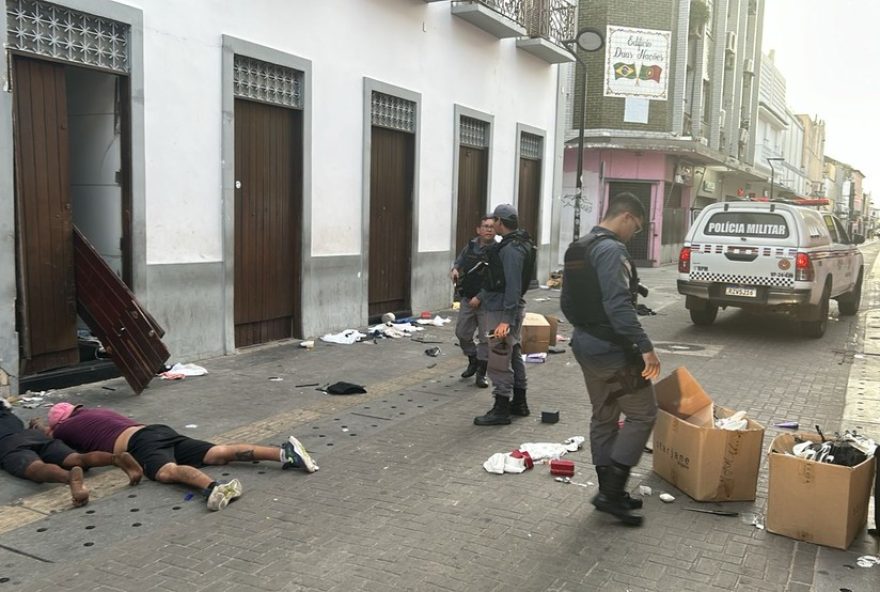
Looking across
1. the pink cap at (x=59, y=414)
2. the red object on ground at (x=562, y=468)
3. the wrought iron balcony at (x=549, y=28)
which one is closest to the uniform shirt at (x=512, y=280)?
the red object on ground at (x=562, y=468)

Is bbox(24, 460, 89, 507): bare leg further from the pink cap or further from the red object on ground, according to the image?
the red object on ground

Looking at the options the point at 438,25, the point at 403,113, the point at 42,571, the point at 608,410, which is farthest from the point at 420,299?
the point at 42,571

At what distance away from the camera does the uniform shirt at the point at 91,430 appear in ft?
16.1

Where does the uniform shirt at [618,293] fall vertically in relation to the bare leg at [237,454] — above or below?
above

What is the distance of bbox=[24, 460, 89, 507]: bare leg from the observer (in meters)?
4.45

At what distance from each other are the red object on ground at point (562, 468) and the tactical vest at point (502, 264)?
1.66 m

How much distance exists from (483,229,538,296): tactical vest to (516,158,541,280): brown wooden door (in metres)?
10.0

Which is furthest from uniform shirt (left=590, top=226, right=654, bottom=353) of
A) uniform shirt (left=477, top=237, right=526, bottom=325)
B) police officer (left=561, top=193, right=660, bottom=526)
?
uniform shirt (left=477, top=237, right=526, bottom=325)

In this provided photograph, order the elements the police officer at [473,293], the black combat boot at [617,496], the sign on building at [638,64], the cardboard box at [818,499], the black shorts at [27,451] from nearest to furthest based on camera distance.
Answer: the cardboard box at [818,499]
the black combat boot at [617,496]
the black shorts at [27,451]
the police officer at [473,293]
the sign on building at [638,64]

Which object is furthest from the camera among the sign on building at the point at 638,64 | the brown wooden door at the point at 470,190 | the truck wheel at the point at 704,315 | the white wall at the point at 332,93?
the sign on building at the point at 638,64

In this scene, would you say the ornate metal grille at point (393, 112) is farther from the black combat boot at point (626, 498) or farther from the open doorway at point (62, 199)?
the black combat boot at point (626, 498)

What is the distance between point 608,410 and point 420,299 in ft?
27.5

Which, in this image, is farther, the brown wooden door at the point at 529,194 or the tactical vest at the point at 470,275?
the brown wooden door at the point at 529,194

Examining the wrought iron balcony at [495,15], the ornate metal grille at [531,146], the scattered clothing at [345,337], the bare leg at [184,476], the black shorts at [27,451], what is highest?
the wrought iron balcony at [495,15]
